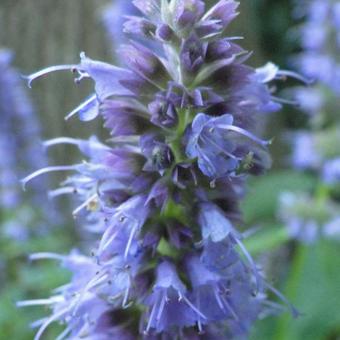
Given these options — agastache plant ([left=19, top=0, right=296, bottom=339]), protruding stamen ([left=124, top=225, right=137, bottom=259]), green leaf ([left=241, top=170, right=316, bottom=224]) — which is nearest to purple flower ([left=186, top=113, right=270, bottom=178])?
agastache plant ([left=19, top=0, right=296, bottom=339])

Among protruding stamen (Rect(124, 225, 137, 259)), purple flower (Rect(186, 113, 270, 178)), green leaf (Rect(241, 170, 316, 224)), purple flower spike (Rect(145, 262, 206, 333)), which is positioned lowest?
purple flower spike (Rect(145, 262, 206, 333))

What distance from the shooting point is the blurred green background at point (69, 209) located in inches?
128

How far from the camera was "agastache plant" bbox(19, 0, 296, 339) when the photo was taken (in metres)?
1.61

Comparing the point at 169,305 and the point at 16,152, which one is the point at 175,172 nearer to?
the point at 169,305

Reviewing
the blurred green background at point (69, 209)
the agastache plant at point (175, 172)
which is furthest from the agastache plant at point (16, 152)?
the agastache plant at point (175, 172)

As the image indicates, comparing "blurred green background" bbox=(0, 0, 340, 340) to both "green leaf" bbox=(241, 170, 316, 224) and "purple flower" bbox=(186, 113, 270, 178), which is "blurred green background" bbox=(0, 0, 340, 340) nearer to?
"green leaf" bbox=(241, 170, 316, 224)

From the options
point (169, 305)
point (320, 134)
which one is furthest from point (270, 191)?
point (169, 305)

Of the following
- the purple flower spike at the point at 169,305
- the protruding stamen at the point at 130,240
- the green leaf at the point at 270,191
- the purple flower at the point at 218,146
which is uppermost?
the green leaf at the point at 270,191

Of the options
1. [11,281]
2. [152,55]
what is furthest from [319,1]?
[152,55]

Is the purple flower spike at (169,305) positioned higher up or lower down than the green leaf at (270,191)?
lower down

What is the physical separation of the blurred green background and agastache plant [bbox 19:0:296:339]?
327 millimetres

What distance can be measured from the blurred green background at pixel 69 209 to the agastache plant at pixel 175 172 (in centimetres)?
33

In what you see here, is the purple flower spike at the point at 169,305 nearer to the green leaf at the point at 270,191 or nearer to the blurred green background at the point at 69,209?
the blurred green background at the point at 69,209

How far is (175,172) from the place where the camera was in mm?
1614
